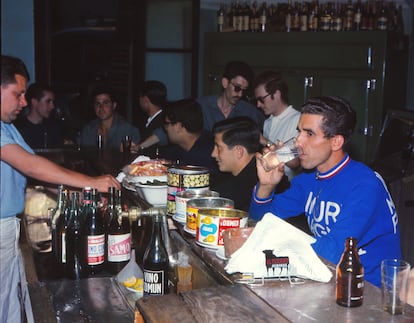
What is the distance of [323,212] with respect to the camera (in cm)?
203

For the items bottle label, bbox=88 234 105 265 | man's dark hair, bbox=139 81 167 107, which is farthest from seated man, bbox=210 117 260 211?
man's dark hair, bbox=139 81 167 107

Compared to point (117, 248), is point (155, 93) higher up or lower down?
higher up

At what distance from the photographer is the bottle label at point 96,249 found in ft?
6.82

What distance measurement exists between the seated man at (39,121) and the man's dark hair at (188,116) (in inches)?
57.9

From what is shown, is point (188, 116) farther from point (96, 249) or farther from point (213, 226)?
point (213, 226)

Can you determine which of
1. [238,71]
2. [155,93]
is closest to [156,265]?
[238,71]

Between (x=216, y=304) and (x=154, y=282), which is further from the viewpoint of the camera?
(x=154, y=282)

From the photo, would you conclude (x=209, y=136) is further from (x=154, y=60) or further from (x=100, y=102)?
(x=154, y=60)

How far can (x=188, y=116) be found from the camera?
12.3 ft

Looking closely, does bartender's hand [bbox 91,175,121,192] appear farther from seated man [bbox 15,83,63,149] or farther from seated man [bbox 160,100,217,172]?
seated man [bbox 15,83,63,149]

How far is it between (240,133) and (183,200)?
3.37ft

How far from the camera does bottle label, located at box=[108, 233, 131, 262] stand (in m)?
2.11

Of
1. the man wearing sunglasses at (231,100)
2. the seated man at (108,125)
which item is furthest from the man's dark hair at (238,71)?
the seated man at (108,125)

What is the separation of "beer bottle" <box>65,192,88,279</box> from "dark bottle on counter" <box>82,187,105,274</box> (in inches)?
1.2
